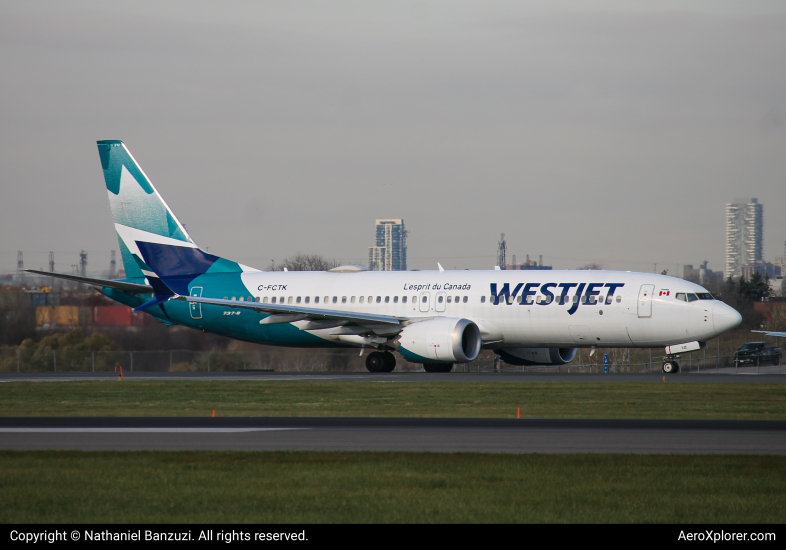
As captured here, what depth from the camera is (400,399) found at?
26.4m

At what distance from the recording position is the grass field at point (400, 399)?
2269 cm

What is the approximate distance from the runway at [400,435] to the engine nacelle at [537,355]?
2153cm

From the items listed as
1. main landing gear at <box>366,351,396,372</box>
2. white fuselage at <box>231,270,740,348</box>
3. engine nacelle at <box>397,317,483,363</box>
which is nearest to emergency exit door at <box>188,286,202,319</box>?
white fuselage at <box>231,270,740,348</box>

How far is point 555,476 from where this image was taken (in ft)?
42.7

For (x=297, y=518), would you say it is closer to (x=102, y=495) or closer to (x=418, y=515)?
(x=418, y=515)

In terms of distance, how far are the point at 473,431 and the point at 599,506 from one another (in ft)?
24.5

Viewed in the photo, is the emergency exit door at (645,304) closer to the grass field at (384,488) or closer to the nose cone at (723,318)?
the nose cone at (723,318)

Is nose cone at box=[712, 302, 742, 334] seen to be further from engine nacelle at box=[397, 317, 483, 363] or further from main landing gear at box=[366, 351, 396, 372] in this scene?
main landing gear at box=[366, 351, 396, 372]

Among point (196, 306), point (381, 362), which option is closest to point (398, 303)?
point (381, 362)

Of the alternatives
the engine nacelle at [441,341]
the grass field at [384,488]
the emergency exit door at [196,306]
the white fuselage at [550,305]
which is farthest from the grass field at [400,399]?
the emergency exit door at [196,306]

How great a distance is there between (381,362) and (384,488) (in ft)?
94.6

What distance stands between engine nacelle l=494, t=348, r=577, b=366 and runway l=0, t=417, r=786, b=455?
70.6ft

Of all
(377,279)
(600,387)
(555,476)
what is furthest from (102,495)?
(377,279)
